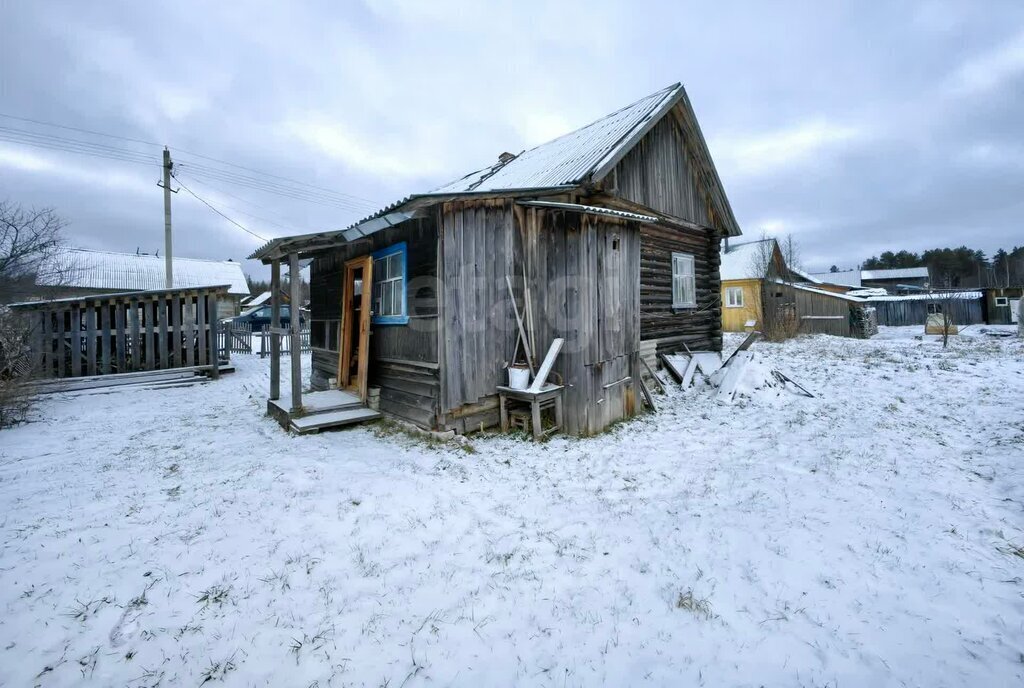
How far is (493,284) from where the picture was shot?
6461 millimetres

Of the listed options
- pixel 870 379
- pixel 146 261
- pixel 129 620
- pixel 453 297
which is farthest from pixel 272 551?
pixel 146 261

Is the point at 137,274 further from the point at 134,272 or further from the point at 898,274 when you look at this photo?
the point at 898,274

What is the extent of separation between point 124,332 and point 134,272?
26.8 meters

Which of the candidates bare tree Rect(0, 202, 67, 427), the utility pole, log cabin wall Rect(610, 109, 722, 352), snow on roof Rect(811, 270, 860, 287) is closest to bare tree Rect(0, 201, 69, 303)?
A: bare tree Rect(0, 202, 67, 427)

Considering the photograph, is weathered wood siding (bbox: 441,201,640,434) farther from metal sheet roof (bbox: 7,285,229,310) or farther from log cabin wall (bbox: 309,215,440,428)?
metal sheet roof (bbox: 7,285,229,310)

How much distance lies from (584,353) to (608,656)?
188 inches

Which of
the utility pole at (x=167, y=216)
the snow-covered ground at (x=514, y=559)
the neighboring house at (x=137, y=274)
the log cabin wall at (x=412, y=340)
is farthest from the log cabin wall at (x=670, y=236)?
the neighboring house at (x=137, y=274)

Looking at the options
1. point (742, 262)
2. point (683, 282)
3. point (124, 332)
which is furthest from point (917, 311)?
point (124, 332)

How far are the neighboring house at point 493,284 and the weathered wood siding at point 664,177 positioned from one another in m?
0.06

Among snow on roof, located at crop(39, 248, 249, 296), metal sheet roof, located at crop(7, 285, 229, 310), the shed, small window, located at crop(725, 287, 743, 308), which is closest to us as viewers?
metal sheet roof, located at crop(7, 285, 229, 310)

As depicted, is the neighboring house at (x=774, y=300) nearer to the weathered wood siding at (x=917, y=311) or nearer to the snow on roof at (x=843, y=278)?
the weathered wood siding at (x=917, y=311)

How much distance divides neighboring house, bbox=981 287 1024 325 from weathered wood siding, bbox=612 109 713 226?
2904cm

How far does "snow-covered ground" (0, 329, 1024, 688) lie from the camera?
7.98ft

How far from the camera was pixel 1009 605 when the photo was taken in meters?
2.83
